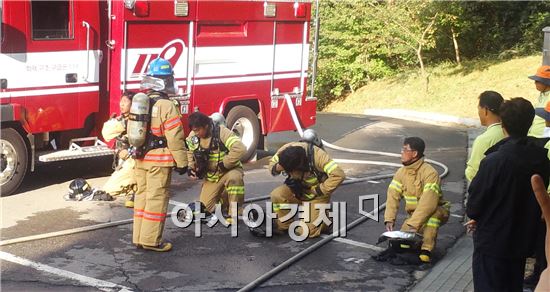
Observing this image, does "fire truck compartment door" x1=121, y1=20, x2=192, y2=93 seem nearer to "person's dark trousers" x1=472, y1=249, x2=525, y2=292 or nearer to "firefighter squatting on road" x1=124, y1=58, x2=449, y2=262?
"firefighter squatting on road" x1=124, y1=58, x2=449, y2=262

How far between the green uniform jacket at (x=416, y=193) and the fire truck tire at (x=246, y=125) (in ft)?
15.1

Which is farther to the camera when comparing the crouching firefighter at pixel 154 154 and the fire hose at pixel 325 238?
the crouching firefighter at pixel 154 154

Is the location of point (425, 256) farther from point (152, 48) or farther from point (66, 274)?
point (152, 48)

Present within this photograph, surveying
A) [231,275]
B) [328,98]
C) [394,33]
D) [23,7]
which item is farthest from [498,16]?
[231,275]

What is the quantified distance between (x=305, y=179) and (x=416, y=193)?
1067 mm

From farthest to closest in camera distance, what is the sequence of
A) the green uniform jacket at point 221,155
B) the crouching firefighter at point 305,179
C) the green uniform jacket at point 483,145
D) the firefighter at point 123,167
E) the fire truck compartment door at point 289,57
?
1. the fire truck compartment door at point 289,57
2. the firefighter at point 123,167
3. the green uniform jacket at point 221,155
4. the crouching firefighter at point 305,179
5. the green uniform jacket at point 483,145

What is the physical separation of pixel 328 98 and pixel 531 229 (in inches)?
856

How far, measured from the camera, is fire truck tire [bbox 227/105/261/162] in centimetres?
1157

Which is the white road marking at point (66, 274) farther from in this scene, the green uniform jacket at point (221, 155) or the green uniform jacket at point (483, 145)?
the green uniform jacket at point (483, 145)

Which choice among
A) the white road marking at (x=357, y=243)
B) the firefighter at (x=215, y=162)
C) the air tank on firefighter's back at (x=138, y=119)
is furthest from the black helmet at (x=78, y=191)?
the white road marking at (x=357, y=243)

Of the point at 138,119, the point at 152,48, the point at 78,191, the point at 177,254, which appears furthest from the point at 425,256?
the point at 152,48

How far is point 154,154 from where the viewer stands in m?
7.15

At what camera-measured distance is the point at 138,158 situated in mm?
7195

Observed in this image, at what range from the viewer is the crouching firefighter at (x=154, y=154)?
23.1ft
